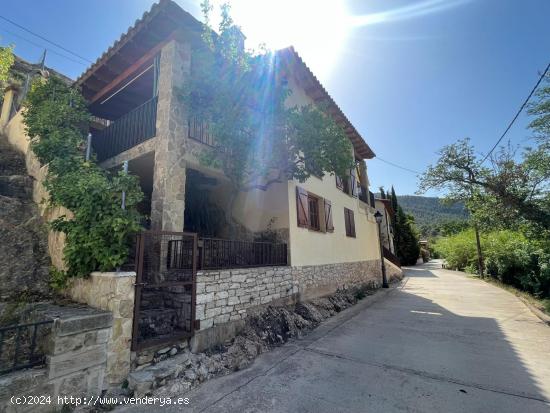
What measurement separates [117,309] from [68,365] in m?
0.70

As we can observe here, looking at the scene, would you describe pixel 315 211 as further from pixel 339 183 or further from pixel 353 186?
pixel 353 186

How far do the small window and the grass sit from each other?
7.27 metres

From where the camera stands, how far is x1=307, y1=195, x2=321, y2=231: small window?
9161 millimetres

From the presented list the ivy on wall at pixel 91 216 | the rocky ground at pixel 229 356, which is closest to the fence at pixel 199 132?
the ivy on wall at pixel 91 216

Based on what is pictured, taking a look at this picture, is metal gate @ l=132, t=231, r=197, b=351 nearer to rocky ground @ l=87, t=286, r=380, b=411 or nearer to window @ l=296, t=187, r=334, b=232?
rocky ground @ l=87, t=286, r=380, b=411

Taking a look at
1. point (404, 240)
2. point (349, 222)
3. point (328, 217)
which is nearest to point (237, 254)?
point (328, 217)

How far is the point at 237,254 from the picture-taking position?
18.3 ft

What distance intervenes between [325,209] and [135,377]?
7641 millimetres

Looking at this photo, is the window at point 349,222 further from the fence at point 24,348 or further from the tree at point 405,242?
the tree at point 405,242

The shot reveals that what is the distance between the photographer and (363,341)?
5.62 meters

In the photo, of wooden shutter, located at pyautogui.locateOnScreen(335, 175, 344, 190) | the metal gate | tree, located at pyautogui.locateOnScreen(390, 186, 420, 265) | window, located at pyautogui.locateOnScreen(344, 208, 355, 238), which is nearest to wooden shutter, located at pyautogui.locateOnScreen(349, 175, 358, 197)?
window, located at pyautogui.locateOnScreen(344, 208, 355, 238)

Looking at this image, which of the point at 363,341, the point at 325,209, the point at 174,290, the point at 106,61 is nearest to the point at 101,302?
the point at 174,290

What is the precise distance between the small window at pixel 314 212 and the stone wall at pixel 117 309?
634 centimetres

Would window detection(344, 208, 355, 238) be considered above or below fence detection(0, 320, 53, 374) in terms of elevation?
above
